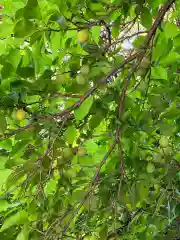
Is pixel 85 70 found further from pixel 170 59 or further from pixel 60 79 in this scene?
pixel 170 59

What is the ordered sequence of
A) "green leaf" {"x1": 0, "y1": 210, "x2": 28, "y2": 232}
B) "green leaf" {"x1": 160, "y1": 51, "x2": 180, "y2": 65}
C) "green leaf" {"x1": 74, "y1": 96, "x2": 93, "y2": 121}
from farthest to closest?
"green leaf" {"x1": 160, "y1": 51, "x2": 180, "y2": 65}
"green leaf" {"x1": 0, "y1": 210, "x2": 28, "y2": 232}
"green leaf" {"x1": 74, "y1": 96, "x2": 93, "y2": 121}

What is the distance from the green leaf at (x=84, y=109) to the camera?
2.43 ft

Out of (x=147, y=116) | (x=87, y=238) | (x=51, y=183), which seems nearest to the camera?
(x=147, y=116)

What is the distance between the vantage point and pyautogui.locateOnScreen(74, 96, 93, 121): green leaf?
0.74m

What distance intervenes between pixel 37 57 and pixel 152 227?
469mm

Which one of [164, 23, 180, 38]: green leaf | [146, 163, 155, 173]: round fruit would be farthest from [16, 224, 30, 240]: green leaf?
[164, 23, 180, 38]: green leaf

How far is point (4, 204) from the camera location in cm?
103

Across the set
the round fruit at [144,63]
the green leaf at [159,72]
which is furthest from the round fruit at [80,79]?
the green leaf at [159,72]

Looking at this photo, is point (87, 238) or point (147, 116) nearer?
point (147, 116)

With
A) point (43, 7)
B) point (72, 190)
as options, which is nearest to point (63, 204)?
point (72, 190)

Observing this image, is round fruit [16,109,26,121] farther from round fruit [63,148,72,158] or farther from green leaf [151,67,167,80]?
green leaf [151,67,167,80]

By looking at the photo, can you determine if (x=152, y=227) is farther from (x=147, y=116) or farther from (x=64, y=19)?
(x=64, y=19)

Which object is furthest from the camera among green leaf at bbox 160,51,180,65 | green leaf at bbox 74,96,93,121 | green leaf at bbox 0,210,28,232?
green leaf at bbox 160,51,180,65

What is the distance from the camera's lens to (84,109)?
744mm
